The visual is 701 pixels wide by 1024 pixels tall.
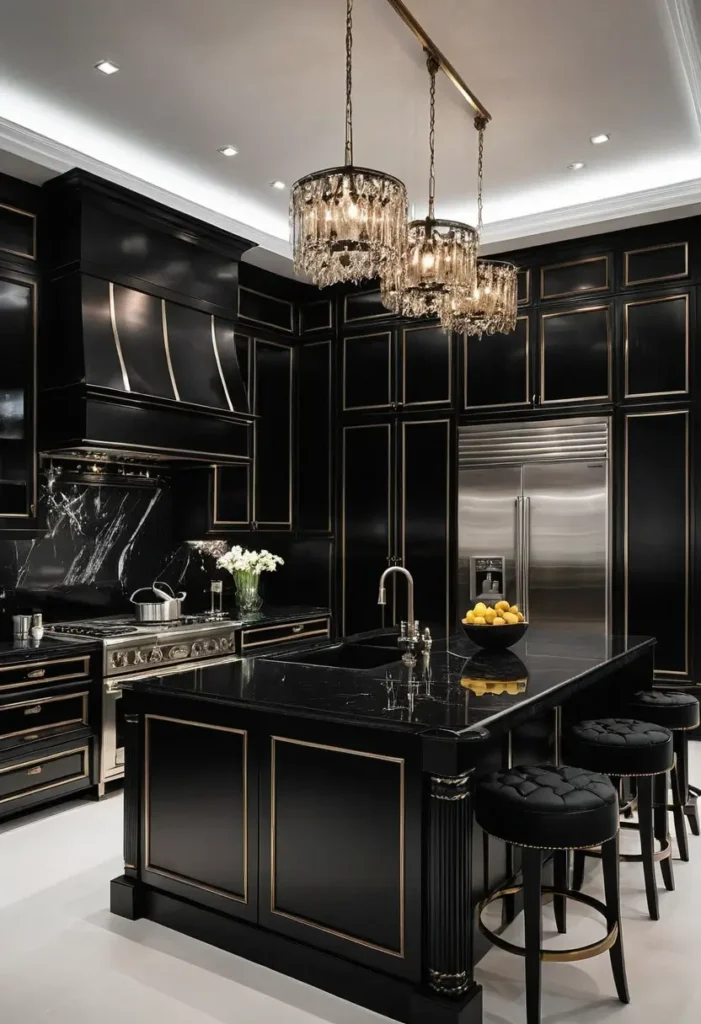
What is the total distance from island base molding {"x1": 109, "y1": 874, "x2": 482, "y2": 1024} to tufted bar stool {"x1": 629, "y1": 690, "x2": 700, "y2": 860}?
4.89 feet

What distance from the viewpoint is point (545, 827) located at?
2.10m

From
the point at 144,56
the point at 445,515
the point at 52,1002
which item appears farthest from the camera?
the point at 445,515

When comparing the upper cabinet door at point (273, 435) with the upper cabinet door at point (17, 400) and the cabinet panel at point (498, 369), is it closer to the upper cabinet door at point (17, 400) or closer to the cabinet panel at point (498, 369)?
the cabinet panel at point (498, 369)

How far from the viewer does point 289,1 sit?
3.09m

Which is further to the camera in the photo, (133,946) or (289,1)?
(289,1)

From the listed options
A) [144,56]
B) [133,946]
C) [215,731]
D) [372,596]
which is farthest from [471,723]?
[372,596]

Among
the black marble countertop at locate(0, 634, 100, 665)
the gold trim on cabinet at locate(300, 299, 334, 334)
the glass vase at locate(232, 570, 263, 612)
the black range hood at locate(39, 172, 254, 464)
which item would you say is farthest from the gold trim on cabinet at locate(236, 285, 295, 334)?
the black marble countertop at locate(0, 634, 100, 665)

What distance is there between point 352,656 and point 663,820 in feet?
4.52

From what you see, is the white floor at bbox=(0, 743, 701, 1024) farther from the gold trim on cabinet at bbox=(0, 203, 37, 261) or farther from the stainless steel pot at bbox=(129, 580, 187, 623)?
the gold trim on cabinet at bbox=(0, 203, 37, 261)

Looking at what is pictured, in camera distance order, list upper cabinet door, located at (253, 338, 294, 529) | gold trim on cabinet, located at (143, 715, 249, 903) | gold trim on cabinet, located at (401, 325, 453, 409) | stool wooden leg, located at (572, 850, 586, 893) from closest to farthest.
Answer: gold trim on cabinet, located at (143, 715, 249, 903) → stool wooden leg, located at (572, 850, 586, 893) → gold trim on cabinet, located at (401, 325, 453, 409) → upper cabinet door, located at (253, 338, 294, 529)

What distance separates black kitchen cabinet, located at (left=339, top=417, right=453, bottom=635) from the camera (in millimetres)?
5738

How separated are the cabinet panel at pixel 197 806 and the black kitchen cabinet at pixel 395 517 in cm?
311

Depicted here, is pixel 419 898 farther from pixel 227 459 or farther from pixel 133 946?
pixel 227 459

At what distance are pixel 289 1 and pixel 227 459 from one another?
2574 mm
